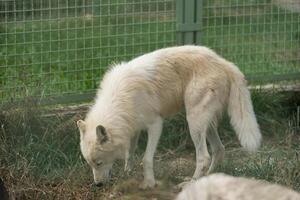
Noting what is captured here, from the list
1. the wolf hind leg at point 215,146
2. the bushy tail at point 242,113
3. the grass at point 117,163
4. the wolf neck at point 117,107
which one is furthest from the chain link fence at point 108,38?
the bushy tail at point 242,113

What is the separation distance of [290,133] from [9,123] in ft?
8.62

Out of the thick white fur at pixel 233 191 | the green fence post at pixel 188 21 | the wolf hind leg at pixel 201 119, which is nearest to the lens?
the thick white fur at pixel 233 191

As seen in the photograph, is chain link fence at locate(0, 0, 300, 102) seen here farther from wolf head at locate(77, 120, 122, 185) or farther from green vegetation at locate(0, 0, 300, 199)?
wolf head at locate(77, 120, 122, 185)

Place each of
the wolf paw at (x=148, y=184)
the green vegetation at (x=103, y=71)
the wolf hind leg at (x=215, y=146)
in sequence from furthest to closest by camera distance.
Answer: the wolf hind leg at (x=215, y=146)
the green vegetation at (x=103, y=71)
the wolf paw at (x=148, y=184)

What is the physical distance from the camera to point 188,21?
9.72m

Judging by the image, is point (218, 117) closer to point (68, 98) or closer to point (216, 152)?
point (216, 152)

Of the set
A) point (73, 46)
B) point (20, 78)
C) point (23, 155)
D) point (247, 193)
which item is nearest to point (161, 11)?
point (73, 46)

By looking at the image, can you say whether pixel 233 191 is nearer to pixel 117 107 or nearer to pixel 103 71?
pixel 117 107

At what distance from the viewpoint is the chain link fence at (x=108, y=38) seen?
9125 millimetres

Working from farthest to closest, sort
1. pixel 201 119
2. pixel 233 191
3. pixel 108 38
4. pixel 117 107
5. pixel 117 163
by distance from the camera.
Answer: pixel 108 38, pixel 117 163, pixel 201 119, pixel 117 107, pixel 233 191

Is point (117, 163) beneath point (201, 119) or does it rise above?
beneath

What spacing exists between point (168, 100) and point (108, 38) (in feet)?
5.05

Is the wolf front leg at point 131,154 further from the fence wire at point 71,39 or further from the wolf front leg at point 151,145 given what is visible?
the fence wire at point 71,39

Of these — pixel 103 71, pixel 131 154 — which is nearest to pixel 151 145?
pixel 131 154
